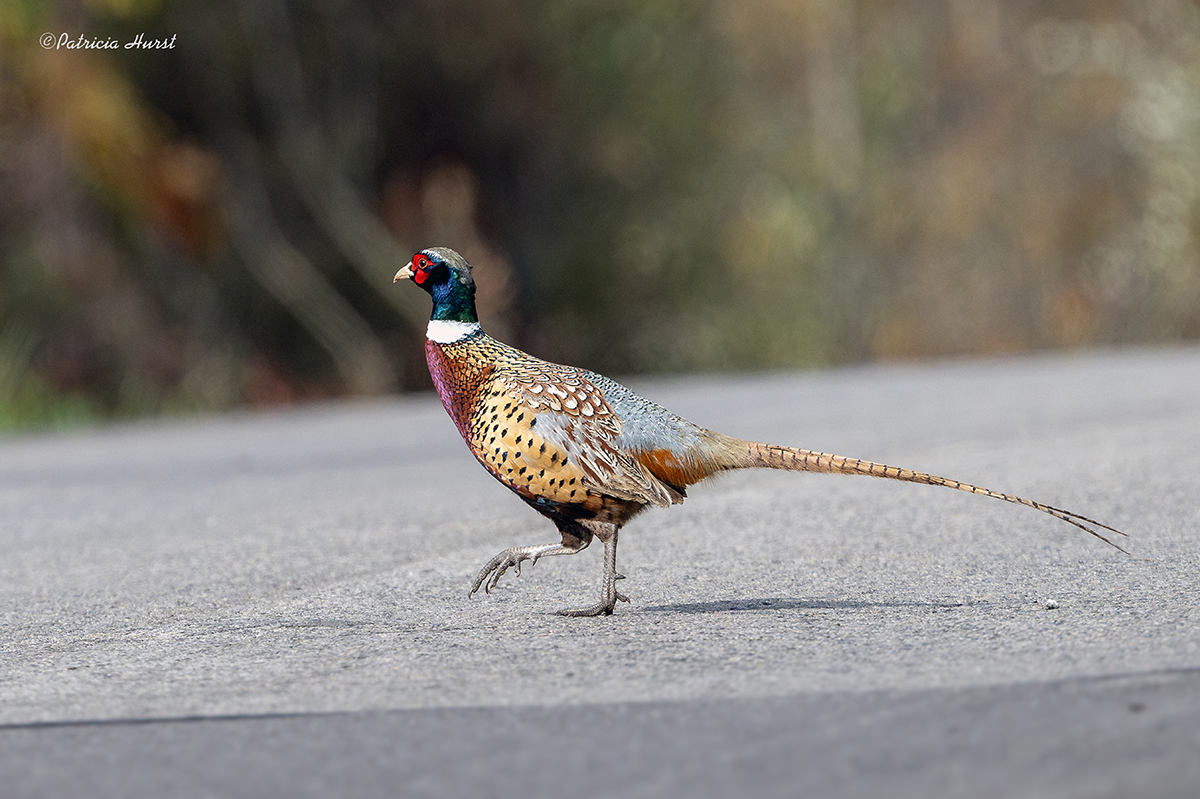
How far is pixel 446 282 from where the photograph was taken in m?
5.75

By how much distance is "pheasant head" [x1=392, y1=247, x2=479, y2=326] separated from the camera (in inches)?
226

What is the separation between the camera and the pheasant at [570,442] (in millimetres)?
5328

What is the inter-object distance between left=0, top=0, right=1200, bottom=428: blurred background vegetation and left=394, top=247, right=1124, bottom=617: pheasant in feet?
36.4

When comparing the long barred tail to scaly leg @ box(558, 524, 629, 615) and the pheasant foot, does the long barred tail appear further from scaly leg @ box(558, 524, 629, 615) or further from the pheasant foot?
the pheasant foot

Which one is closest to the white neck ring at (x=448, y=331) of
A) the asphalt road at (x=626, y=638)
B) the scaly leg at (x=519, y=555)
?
the scaly leg at (x=519, y=555)

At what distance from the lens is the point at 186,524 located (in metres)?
8.56

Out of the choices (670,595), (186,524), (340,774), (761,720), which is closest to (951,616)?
(670,595)

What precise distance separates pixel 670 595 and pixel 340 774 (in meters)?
2.43

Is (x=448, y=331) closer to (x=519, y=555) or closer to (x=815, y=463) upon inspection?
(x=519, y=555)

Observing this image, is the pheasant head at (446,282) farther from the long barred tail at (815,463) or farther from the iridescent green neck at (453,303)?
the long barred tail at (815,463)

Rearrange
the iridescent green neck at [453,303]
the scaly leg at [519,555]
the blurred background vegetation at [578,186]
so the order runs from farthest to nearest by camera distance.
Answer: the blurred background vegetation at [578,186]
the iridescent green neck at [453,303]
the scaly leg at [519,555]

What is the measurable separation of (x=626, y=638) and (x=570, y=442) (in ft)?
2.19

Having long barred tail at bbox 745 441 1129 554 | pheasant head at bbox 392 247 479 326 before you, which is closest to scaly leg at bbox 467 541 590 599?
long barred tail at bbox 745 441 1129 554

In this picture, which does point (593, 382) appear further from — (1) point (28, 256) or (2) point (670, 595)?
(1) point (28, 256)
